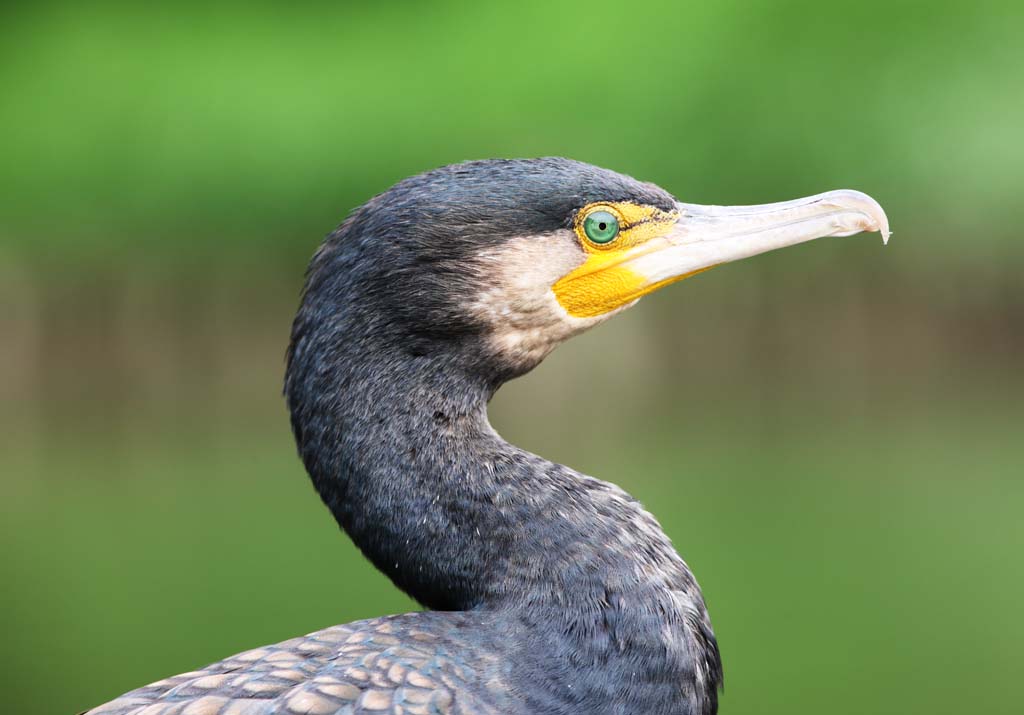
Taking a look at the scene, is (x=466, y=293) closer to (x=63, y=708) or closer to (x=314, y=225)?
(x=63, y=708)

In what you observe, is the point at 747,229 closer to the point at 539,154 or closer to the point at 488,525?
the point at 488,525

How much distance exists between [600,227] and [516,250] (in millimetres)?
177

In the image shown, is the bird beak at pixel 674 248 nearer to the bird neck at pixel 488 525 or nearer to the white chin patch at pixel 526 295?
the white chin patch at pixel 526 295

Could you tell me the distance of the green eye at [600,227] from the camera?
2.49 meters

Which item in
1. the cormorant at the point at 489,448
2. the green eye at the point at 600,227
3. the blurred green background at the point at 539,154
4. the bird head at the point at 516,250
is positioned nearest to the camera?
the cormorant at the point at 489,448

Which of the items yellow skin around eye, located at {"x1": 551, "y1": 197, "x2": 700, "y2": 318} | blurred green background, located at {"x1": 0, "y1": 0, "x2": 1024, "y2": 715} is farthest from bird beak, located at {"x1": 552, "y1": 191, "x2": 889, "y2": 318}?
blurred green background, located at {"x1": 0, "y1": 0, "x2": 1024, "y2": 715}

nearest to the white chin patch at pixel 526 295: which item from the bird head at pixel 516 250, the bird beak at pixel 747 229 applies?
the bird head at pixel 516 250

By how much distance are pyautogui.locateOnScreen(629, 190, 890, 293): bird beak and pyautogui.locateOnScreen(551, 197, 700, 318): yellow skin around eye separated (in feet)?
0.05

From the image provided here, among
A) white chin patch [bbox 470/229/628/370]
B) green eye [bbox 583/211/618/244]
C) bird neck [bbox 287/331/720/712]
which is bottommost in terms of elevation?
bird neck [bbox 287/331/720/712]

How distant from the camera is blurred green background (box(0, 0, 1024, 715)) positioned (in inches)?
362

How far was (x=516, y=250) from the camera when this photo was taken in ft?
7.94

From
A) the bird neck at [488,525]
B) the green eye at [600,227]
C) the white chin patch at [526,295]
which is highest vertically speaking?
the green eye at [600,227]

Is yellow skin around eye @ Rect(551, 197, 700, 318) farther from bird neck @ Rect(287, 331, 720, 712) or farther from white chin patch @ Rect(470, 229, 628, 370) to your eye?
bird neck @ Rect(287, 331, 720, 712)

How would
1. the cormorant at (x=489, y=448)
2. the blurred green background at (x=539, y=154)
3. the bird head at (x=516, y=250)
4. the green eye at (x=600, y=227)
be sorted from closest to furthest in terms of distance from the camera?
the cormorant at (x=489, y=448) < the bird head at (x=516, y=250) < the green eye at (x=600, y=227) < the blurred green background at (x=539, y=154)
